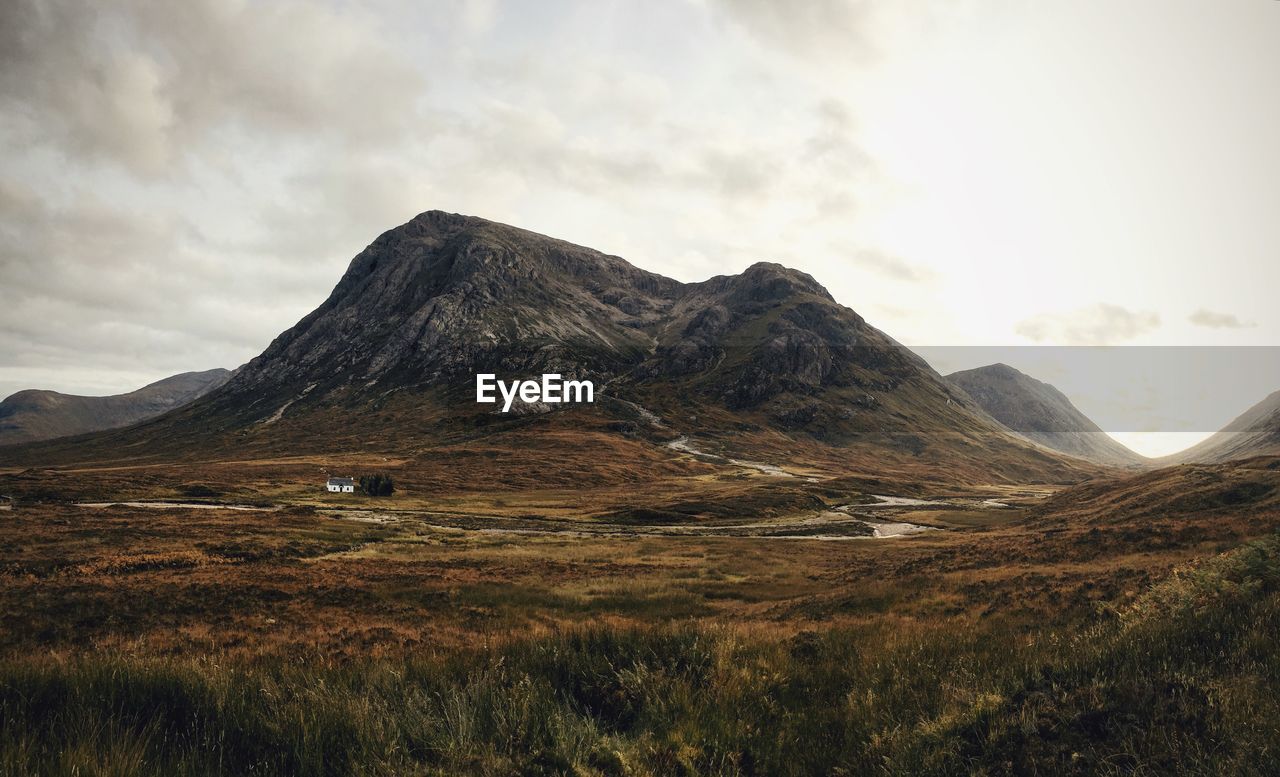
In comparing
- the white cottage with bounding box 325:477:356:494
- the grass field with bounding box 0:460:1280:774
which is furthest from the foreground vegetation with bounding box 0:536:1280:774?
the white cottage with bounding box 325:477:356:494

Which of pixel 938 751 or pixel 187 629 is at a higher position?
pixel 938 751

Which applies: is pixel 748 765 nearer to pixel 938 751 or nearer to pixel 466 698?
pixel 938 751

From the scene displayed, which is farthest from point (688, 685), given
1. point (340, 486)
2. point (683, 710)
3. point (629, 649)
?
point (340, 486)

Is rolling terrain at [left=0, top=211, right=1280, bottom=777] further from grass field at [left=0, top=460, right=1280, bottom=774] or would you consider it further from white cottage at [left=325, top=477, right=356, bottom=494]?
white cottage at [left=325, top=477, right=356, bottom=494]

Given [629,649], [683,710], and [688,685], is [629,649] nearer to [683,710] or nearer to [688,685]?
[688,685]

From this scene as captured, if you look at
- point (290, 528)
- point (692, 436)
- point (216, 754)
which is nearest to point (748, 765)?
point (216, 754)

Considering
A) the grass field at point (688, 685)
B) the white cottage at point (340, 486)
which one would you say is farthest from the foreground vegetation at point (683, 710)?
the white cottage at point (340, 486)

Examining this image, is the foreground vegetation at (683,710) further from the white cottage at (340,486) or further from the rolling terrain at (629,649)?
the white cottage at (340,486)

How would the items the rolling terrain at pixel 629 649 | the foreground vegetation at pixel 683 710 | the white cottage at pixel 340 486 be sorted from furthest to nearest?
the white cottage at pixel 340 486 < the rolling terrain at pixel 629 649 < the foreground vegetation at pixel 683 710

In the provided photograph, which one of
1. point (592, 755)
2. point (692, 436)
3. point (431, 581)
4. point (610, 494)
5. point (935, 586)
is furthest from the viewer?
point (692, 436)
